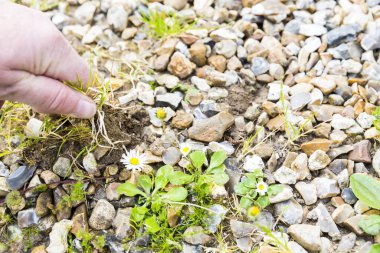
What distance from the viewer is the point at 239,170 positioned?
224cm

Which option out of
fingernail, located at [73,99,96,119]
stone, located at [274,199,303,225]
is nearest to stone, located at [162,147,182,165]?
fingernail, located at [73,99,96,119]

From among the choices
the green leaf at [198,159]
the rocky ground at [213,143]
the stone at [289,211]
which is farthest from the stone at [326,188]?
the green leaf at [198,159]

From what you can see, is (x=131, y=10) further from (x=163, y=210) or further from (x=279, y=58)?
(x=163, y=210)

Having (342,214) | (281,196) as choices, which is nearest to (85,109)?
(281,196)

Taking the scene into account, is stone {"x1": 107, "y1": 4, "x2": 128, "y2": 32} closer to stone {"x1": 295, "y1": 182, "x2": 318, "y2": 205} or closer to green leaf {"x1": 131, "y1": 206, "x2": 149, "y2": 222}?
green leaf {"x1": 131, "y1": 206, "x2": 149, "y2": 222}

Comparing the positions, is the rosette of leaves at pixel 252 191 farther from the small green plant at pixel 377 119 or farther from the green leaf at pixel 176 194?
the small green plant at pixel 377 119

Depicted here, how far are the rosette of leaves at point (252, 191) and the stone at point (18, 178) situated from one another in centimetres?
94

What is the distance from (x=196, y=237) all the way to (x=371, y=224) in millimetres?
706

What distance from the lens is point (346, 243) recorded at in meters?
2.02

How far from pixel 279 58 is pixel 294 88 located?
229 mm

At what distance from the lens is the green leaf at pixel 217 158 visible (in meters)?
2.18

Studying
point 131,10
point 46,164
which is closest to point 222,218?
point 46,164

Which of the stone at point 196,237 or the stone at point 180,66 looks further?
the stone at point 180,66

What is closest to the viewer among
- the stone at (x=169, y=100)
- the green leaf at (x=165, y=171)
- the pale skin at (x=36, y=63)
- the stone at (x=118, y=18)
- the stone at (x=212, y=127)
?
the pale skin at (x=36, y=63)
